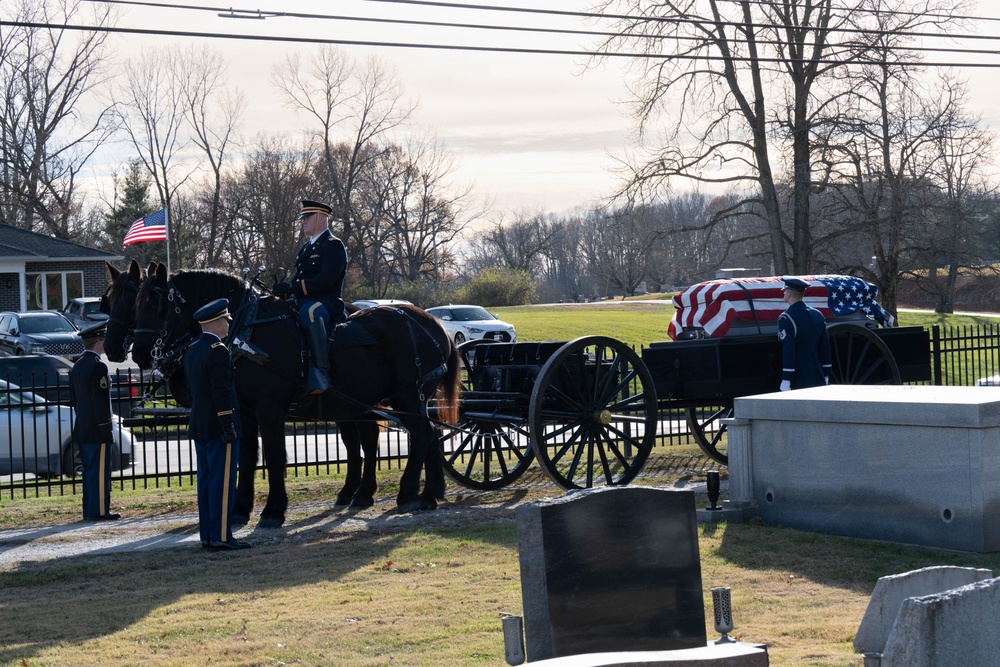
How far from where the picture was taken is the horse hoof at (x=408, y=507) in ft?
37.1

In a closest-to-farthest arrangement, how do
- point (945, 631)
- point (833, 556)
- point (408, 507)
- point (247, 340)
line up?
point (945, 631) < point (833, 556) < point (247, 340) < point (408, 507)

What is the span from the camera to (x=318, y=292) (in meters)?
10.7

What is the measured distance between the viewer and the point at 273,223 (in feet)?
184

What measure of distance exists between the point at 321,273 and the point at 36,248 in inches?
1496

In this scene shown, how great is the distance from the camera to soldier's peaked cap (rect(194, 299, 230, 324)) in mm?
9414

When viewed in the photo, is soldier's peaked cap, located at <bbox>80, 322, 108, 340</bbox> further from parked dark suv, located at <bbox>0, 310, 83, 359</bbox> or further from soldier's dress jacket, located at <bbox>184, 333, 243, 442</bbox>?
parked dark suv, located at <bbox>0, 310, 83, 359</bbox>

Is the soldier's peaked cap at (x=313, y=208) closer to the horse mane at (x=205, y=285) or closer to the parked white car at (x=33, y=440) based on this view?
the horse mane at (x=205, y=285)

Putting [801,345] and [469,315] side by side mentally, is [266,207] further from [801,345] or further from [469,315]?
[801,345]

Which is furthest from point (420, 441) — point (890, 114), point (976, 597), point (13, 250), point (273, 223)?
point (273, 223)

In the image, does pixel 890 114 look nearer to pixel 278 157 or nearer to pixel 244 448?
pixel 244 448

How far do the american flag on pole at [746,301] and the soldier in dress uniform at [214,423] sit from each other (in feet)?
18.6

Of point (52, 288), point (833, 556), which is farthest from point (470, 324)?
point (833, 556)

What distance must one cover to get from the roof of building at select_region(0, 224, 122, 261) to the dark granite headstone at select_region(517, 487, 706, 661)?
42217mm

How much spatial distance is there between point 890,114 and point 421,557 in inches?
933
